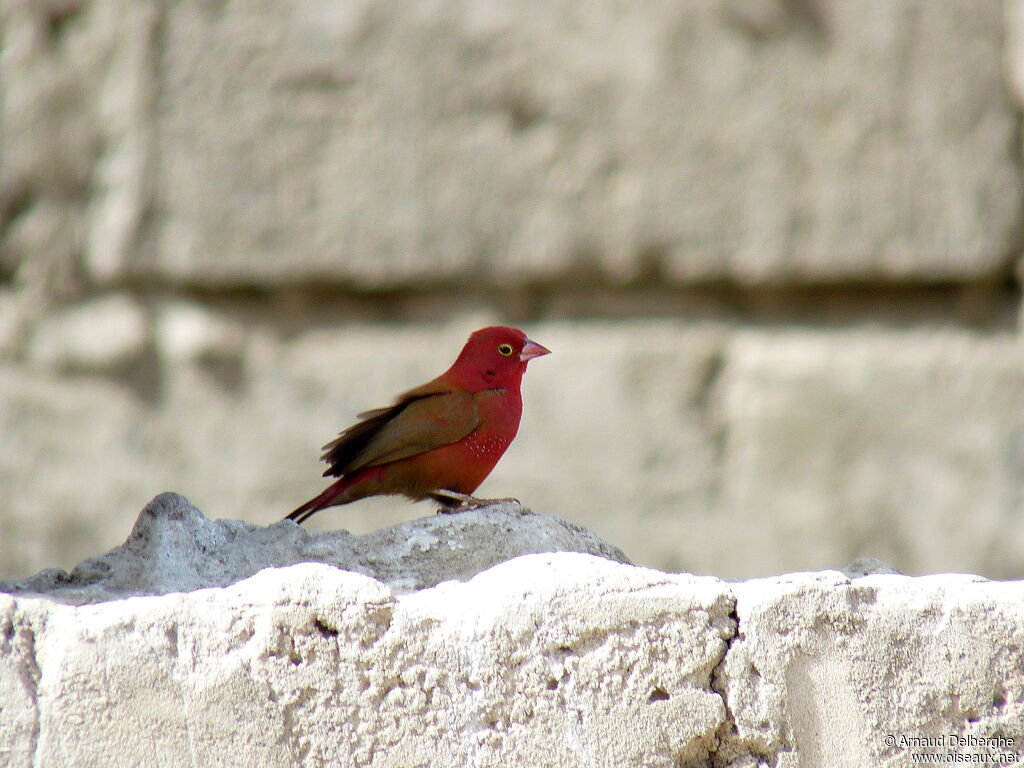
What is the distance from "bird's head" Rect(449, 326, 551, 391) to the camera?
3857 mm

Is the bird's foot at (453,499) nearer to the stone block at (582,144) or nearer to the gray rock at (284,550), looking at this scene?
the gray rock at (284,550)

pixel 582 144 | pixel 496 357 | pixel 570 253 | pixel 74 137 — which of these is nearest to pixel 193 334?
pixel 74 137

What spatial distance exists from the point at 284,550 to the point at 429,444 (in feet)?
3.35

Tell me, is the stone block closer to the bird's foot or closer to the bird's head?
the bird's head

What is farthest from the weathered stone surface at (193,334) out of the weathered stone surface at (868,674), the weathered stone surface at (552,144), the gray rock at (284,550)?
A: the weathered stone surface at (868,674)

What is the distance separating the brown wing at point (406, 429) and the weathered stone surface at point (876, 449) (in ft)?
6.23

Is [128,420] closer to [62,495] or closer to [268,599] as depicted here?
[62,495]

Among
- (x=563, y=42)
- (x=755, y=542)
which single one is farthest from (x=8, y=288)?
(x=755, y=542)

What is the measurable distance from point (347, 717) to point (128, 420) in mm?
3532

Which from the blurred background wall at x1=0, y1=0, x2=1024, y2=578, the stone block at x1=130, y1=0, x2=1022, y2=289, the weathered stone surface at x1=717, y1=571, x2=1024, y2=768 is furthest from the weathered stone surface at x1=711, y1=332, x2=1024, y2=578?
the weathered stone surface at x1=717, y1=571, x2=1024, y2=768

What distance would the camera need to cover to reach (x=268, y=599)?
2.27 metres

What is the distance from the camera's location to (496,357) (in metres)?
3.90

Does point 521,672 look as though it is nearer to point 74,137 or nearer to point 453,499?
point 453,499

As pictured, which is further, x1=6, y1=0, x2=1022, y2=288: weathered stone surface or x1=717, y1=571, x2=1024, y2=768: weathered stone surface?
x1=6, y1=0, x2=1022, y2=288: weathered stone surface
